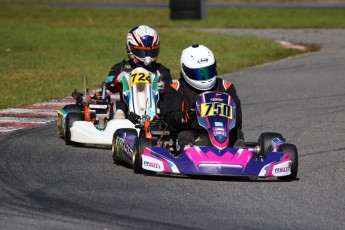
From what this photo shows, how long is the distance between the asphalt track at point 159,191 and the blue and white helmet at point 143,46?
3.92 ft

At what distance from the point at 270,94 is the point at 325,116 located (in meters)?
2.24

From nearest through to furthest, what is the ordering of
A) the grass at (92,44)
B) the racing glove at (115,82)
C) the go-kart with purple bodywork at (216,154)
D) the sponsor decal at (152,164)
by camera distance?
the go-kart with purple bodywork at (216,154) → the sponsor decal at (152,164) → the racing glove at (115,82) → the grass at (92,44)

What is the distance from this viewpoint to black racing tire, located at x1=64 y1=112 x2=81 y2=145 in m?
10.4

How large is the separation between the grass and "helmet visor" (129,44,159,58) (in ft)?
10.2

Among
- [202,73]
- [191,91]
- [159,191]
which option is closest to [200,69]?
[202,73]

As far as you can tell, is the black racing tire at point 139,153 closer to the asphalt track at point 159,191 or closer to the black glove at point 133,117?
the asphalt track at point 159,191

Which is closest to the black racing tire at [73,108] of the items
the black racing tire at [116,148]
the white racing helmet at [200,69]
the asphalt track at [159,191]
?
the asphalt track at [159,191]

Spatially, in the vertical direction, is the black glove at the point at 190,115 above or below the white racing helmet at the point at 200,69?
below

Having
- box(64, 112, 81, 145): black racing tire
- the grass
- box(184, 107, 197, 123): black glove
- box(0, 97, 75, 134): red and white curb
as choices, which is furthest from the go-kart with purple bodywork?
the grass

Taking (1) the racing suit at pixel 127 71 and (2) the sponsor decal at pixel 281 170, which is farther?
(1) the racing suit at pixel 127 71

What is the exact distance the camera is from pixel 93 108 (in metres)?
11.1

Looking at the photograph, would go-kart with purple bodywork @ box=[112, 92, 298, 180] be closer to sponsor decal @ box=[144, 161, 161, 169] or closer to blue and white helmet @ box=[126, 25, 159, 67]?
sponsor decal @ box=[144, 161, 161, 169]

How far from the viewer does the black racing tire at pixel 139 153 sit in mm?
8523

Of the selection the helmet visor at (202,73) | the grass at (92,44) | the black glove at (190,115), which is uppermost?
the helmet visor at (202,73)
